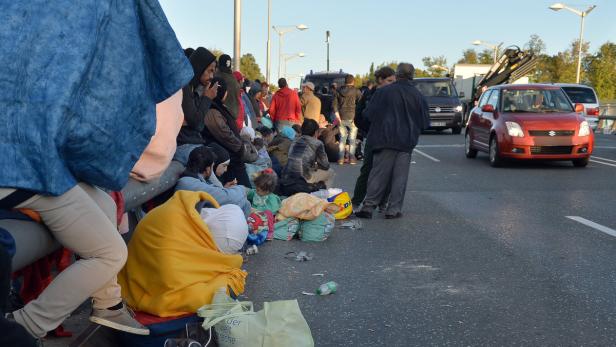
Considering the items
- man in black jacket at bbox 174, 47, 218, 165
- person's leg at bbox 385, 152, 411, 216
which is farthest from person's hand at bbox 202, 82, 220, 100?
person's leg at bbox 385, 152, 411, 216

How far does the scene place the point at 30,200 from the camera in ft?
9.18

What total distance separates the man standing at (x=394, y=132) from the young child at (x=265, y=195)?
168 centimetres

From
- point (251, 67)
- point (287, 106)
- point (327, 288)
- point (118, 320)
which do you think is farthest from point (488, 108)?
point (251, 67)

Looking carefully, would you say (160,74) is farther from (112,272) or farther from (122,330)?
(122,330)

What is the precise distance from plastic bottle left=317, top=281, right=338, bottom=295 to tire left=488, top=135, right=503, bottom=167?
10106 mm

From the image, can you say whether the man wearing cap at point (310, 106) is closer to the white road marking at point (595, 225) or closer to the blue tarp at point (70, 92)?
the white road marking at point (595, 225)

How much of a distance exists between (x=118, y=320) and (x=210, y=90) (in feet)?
13.4

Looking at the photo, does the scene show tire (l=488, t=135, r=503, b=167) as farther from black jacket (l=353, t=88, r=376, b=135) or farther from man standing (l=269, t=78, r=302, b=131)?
man standing (l=269, t=78, r=302, b=131)

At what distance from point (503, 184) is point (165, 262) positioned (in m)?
9.11

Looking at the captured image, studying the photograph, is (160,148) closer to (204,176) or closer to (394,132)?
(204,176)

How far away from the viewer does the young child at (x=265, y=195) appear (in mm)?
7555

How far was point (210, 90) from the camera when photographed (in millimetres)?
7227

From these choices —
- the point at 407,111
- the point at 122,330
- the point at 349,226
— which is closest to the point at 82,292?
the point at 122,330

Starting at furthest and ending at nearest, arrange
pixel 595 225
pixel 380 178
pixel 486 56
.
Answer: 1. pixel 486 56
2. pixel 380 178
3. pixel 595 225
